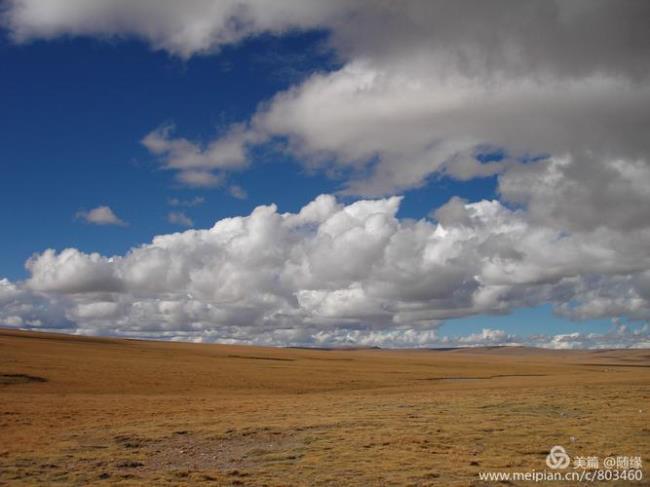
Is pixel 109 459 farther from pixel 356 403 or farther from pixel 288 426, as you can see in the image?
pixel 356 403

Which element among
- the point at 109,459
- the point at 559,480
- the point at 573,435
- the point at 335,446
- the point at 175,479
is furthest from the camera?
the point at 573,435

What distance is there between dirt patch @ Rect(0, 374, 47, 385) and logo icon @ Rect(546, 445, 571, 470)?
5326 centimetres

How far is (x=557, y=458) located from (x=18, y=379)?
185ft

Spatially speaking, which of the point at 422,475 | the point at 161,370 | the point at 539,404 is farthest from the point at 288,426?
the point at 161,370

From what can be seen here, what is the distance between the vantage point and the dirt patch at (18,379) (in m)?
57.1

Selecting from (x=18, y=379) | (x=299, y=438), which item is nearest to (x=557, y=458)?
(x=299, y=438)

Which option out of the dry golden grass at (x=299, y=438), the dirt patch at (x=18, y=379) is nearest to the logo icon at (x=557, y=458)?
the dry golden grass at (x=299, y=438)

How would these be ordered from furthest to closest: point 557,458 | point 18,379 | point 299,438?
point 18,379, point 299,438, point 557,458

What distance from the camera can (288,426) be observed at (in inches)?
1171

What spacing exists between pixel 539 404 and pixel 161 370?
188ft

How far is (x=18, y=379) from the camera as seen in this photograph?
5897cm

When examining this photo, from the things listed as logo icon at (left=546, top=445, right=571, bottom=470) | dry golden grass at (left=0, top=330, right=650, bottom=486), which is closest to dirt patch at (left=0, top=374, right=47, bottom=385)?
dry golden grass at (left=0, top=330, right=650, bottom=486)

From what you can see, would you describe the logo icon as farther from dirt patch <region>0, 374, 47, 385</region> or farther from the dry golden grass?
dirt patch <region>0, 374, 47, 385</region>

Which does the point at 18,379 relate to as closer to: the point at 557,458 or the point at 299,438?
the point at 299,438
